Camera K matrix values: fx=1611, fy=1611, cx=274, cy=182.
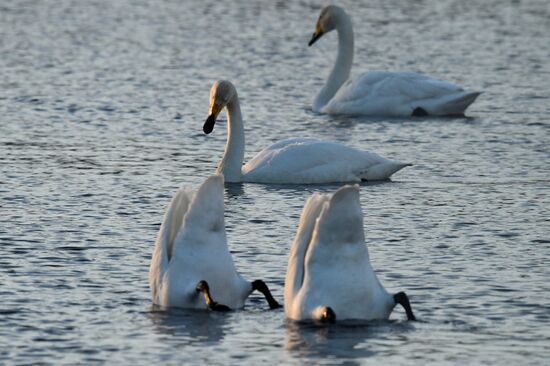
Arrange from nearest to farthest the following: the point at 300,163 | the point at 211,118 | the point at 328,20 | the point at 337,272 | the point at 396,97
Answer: the point at 337,272 → the point at 211,118 → the point at 300,163 → the point at 396,97 → the point at 328,20

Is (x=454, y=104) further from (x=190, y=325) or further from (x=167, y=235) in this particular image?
(x=190, y=325)

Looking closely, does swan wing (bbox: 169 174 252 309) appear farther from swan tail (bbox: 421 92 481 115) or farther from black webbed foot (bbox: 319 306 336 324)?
swan tail (bbox: 421 92 481 115)

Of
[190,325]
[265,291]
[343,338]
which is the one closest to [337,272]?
[343,338]

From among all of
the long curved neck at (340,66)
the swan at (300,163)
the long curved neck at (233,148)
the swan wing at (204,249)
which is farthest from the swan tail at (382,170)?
the swan wing at (204,249)

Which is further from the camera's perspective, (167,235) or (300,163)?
(300,163)

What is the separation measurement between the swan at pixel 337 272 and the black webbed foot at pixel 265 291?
38cm

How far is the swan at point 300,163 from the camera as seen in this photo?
605 inches

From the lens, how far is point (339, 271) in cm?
945

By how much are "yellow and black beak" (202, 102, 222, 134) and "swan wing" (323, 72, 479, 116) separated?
5215mm

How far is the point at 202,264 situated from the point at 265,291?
1.44 ft

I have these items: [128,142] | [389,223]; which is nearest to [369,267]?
[389,223]

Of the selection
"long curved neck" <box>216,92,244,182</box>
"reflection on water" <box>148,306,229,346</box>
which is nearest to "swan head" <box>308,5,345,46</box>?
"long curved neck" <box>216,92,244,182</box>

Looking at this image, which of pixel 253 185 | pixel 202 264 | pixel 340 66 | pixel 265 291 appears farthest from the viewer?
pixel 340 66

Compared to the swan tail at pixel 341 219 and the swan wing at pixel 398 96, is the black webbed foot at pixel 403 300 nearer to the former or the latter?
the swan tail at pixel 341 219
